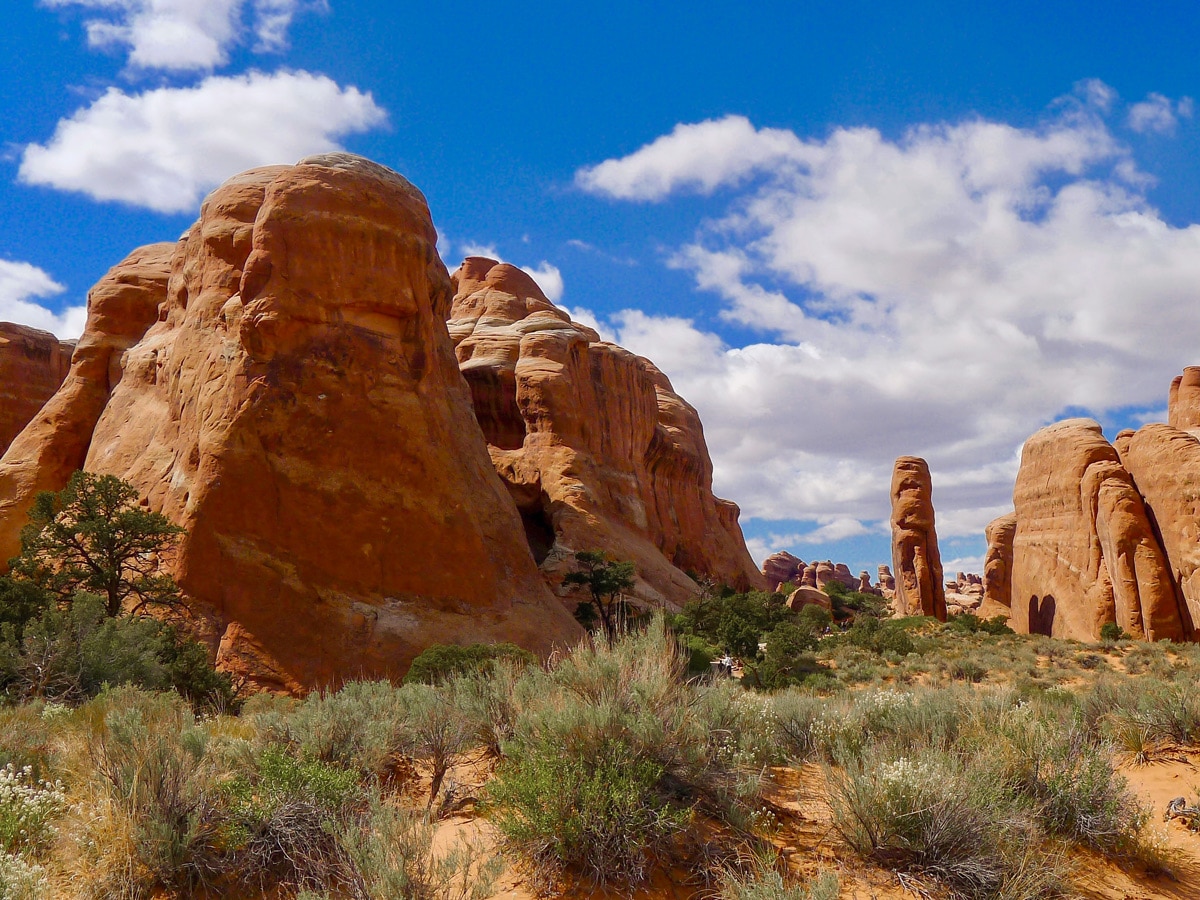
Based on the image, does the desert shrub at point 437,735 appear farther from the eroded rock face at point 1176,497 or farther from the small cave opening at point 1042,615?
the small cave opening at point 1042,615

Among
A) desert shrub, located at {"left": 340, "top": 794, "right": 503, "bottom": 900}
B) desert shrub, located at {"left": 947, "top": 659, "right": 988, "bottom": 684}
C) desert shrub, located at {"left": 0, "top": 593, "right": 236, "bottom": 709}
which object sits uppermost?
desert shrub, located at {"left": 0, "top": 593, "right": 236, "bottom": 709}

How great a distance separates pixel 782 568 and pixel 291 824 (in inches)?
4102

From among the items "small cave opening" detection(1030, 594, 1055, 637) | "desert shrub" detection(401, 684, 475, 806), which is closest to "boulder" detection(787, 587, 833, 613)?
"small cave opening" detection(1030, 594, 1055, 637)

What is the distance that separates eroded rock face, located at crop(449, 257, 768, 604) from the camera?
117ft

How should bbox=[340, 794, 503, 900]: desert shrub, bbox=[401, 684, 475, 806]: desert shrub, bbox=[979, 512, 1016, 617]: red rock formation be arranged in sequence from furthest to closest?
bbox=[979, 512, 1016, 617]: red rock formation, bbox=[401, 684, 475, 806]: desert shrub, bbox=[340, 794, 503, 900]: desert shrub

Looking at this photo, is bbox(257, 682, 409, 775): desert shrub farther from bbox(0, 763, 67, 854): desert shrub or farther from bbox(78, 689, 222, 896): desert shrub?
bbox(0, 763, 67, 854): desert shrub

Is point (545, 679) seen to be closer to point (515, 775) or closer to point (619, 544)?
point (515, 775)

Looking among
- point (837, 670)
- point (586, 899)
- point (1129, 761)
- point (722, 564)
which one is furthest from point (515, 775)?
point (722, 564)

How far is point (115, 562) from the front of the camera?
17.2 m

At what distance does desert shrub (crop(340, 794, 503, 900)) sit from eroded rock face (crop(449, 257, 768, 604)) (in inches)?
1073

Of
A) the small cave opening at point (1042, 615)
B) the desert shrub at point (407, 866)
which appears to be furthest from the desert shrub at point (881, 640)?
the desert shrub at point (407, 866)

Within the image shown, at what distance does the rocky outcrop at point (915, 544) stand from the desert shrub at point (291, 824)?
45.6m

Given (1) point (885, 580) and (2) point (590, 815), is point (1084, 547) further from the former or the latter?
(1) point (885, 580)

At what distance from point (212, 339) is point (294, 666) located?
9.02 meters
